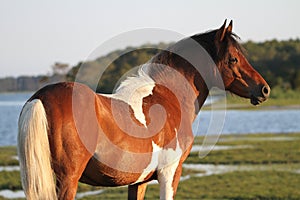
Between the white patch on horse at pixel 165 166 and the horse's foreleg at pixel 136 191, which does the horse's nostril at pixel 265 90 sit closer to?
the white patch on horse at pixel 165 166

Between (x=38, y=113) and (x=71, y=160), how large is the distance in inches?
17.1

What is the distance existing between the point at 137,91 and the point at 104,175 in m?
0.84

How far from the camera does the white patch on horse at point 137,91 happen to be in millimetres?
4453

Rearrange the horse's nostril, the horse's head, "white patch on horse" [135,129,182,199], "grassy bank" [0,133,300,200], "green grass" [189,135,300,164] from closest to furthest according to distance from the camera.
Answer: "white patch on horse" [135,129,182,199], the horse's head, the horse's nostril, "grassy bank" [0,133,300,200], "green grass" [189,135,300,164]

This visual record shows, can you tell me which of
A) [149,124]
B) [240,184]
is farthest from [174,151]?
[240,184]

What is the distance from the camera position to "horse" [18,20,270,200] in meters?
3.77

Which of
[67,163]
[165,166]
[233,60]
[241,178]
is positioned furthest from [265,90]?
[241,178]

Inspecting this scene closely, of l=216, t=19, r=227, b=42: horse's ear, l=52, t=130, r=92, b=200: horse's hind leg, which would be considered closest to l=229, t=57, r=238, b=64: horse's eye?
l=216, t=19, r=227, b=42: horse's ear

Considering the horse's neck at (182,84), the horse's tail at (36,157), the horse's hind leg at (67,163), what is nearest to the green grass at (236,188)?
the horse's neck at (182,84)

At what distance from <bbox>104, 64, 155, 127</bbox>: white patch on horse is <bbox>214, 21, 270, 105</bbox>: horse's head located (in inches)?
30.8

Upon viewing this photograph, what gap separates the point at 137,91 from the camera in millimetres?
4660

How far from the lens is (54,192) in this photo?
148 inches

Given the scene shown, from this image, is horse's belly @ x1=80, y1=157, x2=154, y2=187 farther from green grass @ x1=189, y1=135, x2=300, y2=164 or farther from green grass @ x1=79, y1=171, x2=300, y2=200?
green grass @ x1=189, y1=135, x2=300, y2=164

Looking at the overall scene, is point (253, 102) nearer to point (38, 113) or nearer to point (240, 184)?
point (38, 113)
